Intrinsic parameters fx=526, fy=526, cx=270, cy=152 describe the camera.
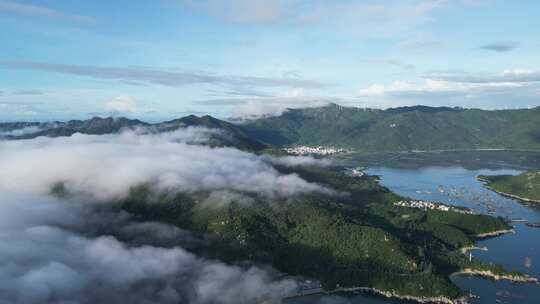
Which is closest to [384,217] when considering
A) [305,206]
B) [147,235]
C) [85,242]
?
[305,206]

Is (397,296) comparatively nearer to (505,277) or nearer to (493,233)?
(505,277)

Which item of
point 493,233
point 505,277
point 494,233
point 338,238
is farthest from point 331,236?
point 494,233

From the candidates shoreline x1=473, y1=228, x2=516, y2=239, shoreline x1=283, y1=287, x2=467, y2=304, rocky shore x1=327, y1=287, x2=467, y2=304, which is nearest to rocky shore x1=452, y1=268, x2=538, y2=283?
shoreline x1=283, y1=287, x2=467, y2=304

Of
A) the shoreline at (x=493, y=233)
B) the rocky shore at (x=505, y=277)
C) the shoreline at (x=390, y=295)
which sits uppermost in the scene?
the shoreline at (x=493, y=233)

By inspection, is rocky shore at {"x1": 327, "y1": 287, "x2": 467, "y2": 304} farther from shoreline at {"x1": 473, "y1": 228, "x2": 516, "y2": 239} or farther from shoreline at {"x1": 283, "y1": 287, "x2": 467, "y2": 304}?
shoreline at {"x1": 473, "y1": 228, "x2": 516, "y2": 239}

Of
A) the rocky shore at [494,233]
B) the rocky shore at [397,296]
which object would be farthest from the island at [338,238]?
the rocky shore at [494,233]

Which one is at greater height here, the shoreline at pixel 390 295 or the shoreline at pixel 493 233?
the shoreline at pixel 493 233

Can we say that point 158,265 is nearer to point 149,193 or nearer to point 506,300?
point 149,193

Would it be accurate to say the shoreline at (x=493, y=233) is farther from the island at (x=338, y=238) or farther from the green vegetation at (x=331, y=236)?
the green vegetation at (x=331, y=236)

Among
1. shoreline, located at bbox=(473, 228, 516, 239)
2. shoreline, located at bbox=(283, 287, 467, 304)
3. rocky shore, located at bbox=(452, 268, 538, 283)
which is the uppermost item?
shoreline, located at bbox=(473, 228, 516, 239)
